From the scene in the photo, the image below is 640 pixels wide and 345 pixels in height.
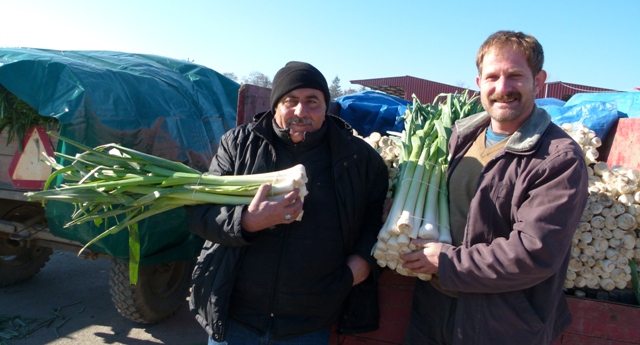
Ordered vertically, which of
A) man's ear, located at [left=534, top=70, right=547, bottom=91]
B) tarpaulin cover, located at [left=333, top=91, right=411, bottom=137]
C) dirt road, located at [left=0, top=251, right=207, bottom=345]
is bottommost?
dirt road, located at [left=0, top=251, right=207, bottom=345]

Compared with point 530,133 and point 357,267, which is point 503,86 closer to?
point 530,133

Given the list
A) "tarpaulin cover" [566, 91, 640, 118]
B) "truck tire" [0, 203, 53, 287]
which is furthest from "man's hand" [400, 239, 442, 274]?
"truck tire" [0, 203, 53, 287]

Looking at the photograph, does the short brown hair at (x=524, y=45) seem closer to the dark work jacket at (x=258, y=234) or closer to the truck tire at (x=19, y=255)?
the dark work jacket at (x=258, y=234)

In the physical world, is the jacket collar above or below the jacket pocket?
above

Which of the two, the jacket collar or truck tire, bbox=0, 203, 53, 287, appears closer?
the jacket collar

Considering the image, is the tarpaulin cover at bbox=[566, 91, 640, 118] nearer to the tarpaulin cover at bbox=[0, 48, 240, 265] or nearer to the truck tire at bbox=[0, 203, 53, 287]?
the tarpaulin cover at bbox=[0, 48, 240, 265]

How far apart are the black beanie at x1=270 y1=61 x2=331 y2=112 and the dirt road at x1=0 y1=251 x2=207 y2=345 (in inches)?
120

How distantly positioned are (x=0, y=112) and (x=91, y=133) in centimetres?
93

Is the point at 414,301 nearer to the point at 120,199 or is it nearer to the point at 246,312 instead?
the point at 246,312

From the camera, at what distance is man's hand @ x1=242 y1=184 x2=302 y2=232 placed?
1.85 meters

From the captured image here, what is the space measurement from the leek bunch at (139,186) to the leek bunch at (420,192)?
447mm

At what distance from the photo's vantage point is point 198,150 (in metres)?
4.68

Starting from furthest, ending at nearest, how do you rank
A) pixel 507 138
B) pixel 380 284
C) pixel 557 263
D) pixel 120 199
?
pixel 380 284, pixel 120 199, pixel 507 138, pixel 557 263

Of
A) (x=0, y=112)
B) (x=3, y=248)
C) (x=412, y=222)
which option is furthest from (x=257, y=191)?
(x=3, y=248)
